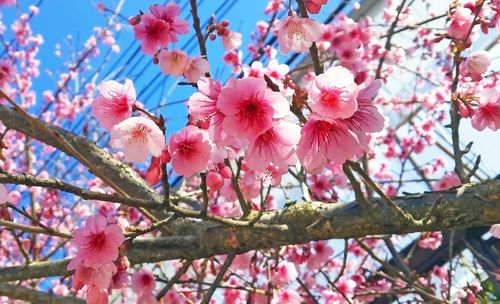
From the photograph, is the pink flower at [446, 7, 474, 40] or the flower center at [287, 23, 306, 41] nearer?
the flower center at [287, 23, 306, 41]

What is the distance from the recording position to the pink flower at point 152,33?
177 centimetres

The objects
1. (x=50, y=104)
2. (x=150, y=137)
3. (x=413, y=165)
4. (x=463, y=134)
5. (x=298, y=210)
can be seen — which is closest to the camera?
(x=150, y=137)

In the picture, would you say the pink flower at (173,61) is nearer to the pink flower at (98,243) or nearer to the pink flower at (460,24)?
the pink flower at (98,243)

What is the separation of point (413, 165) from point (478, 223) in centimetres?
426

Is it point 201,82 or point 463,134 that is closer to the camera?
point 201,82

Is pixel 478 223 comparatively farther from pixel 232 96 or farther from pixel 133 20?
pixel 133 20

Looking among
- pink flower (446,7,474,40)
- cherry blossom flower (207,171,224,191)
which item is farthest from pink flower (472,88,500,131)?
cherry blossom flower (207,171,224,191)

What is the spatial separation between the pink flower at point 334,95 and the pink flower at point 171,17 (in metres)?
0.76

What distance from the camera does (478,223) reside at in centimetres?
164

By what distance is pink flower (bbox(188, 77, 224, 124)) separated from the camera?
1.24 m

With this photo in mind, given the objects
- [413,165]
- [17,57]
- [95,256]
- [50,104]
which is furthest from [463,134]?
[17,57]

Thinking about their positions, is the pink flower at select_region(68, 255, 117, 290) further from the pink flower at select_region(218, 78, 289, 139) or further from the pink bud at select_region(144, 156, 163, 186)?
the pink flower at select_region(218, 78, 289, 139)

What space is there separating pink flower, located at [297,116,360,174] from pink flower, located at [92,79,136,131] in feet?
1.59

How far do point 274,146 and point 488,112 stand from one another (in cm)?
89
